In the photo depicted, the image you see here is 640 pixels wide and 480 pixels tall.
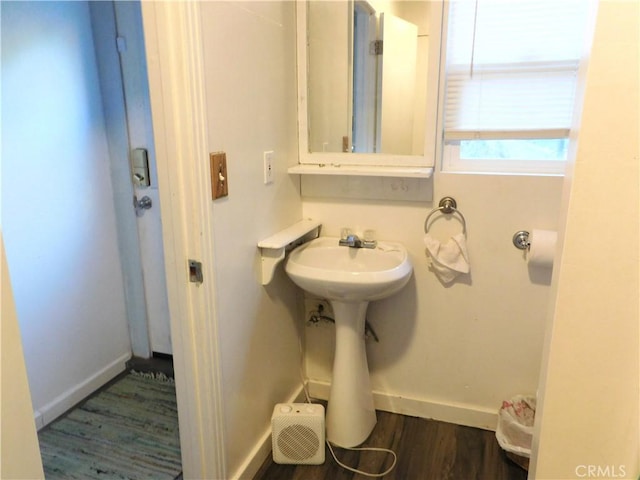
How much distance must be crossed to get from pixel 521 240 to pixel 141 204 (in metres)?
1.70

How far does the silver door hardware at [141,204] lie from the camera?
224cm

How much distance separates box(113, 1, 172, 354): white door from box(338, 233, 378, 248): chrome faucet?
861 millimetres

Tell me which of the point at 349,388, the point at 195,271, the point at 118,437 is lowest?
the point at 118,437

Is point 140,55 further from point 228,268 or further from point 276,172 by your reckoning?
point 228,268

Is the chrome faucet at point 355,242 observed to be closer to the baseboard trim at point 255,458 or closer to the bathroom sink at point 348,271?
the bathroom sink at point 348,271

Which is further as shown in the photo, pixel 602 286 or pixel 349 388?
pixel 349 388

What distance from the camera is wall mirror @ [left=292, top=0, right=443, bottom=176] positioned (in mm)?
1750

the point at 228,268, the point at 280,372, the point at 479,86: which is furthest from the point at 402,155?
the point at 280,372

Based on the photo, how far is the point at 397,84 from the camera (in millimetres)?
1814

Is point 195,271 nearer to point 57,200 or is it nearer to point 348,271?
point 348,271

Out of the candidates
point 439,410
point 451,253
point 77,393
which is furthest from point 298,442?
point 77,393

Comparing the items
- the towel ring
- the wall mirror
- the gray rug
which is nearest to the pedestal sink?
the towel ring

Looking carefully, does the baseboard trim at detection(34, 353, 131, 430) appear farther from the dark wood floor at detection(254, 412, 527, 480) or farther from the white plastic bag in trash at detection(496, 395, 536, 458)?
the white plastic bag in trash at detection(496, 395, 536, 458)

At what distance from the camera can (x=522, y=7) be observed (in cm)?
160
